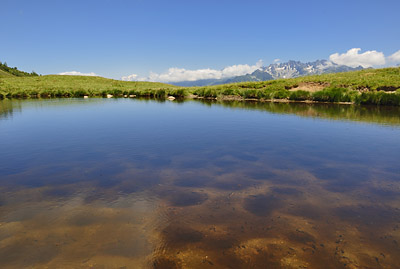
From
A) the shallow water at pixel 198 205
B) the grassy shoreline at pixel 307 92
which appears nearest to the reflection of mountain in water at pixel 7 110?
the shallow water at pixel 198 205

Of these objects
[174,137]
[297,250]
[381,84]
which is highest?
[381,84]

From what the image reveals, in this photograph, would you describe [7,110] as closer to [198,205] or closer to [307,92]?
[198,205]

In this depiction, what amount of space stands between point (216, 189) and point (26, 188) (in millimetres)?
6686

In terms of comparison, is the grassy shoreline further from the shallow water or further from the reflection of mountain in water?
the shallow water

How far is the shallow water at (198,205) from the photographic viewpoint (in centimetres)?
508

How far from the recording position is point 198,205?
282 inches

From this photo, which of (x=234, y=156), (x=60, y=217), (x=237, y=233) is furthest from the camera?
(x=234, y=156)

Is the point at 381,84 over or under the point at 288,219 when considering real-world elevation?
over

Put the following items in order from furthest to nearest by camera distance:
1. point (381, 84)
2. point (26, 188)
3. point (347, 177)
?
1. point (381, 84)
2. point (347, 177)
3. point (26, 188)

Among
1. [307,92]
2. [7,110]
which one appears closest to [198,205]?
[7,110]

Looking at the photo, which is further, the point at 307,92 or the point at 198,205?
the point at 307,92

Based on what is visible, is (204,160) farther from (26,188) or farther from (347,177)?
(26,188)

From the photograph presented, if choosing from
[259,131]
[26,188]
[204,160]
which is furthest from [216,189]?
[259,131]

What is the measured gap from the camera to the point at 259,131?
60.7 feet
